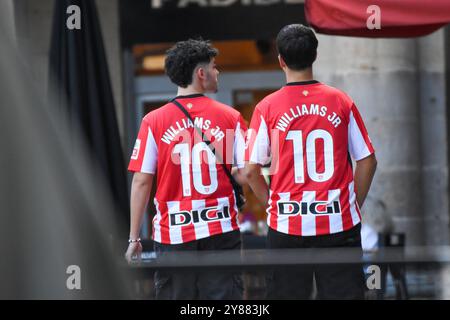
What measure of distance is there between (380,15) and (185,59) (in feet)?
3.64

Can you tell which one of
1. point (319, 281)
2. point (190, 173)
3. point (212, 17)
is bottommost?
point (319, 281)

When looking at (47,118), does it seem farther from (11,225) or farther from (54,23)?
(54,23)

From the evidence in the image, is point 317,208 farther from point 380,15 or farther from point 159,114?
point 380,15

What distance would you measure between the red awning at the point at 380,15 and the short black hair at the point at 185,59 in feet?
2.25

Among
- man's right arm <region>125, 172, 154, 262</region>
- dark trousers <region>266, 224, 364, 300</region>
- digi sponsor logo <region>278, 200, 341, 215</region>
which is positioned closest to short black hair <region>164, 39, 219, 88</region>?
man's right arm <region>125, 172, 154, 262</region>

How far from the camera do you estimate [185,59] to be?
4.96 metres

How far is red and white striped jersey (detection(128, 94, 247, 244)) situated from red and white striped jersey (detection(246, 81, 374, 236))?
1.06 feet

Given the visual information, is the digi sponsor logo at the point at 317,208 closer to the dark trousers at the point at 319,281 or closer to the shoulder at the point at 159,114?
the shoulder at the point at 159,114

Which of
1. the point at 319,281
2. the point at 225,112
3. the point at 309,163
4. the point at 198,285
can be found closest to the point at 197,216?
the point at 225,112

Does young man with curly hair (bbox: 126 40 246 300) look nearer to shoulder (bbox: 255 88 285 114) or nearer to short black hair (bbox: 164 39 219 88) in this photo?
short black hair (bbox: 164 39 219 88)

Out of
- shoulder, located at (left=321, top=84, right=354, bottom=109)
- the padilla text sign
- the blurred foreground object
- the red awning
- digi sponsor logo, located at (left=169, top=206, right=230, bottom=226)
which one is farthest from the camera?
the padilla text sign

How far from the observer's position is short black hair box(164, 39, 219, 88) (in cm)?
494

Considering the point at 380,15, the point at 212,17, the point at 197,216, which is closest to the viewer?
the point at 197,216

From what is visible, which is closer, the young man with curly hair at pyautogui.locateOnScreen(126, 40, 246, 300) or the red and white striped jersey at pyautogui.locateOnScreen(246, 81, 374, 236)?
the red and white striped jersey at pyautogui.locateOnScreen(246, 81, 374, 236)
